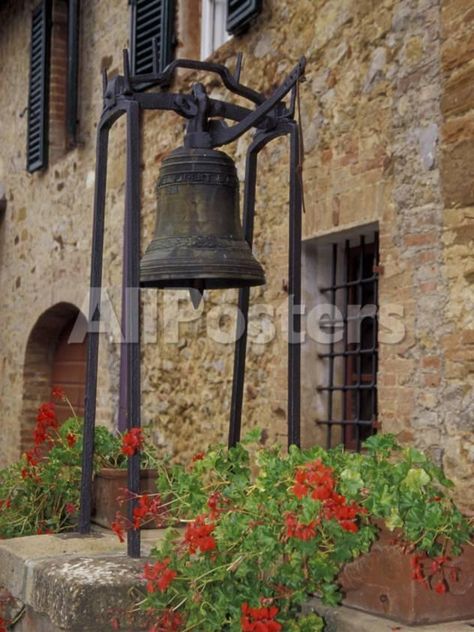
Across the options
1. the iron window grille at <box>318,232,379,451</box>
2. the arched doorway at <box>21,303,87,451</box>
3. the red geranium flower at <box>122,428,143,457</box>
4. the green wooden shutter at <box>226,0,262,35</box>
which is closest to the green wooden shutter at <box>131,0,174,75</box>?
the green wooden shutter at <box>226,0,262,35</box>


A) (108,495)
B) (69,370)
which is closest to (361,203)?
(108,495)

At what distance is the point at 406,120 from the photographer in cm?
463

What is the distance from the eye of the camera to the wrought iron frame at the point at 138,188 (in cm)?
382

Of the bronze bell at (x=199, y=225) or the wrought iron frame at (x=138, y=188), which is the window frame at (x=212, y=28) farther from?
the bronze bell at (x=199, y=225)

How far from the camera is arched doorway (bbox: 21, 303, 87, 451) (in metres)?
8.75

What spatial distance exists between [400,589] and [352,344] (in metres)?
2.39

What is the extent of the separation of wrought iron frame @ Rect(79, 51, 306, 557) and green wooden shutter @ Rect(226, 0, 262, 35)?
1620 millimetres

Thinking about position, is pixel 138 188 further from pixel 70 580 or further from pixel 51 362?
pixel 51 362

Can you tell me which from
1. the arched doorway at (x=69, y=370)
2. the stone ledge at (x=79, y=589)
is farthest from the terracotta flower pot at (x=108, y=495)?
the arched doorway at (x=69, y=370)

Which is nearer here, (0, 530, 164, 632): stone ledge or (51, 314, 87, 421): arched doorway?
(0, 530, 164, 632): stone ledge

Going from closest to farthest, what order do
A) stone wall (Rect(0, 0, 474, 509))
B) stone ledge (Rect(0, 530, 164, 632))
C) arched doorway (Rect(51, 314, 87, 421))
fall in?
stone ledge (Rect(0, 530, 164, 632)) < stone wall (Rect(0, 0, 474, 509)) < arched doorway (Rect(51, 314, 87, 421))

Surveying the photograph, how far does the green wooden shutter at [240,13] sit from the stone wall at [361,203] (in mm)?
66

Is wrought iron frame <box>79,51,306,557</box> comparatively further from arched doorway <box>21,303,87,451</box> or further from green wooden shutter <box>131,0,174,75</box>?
arched doorway <box>21,303,87,451</box>

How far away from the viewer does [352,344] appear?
530cm
